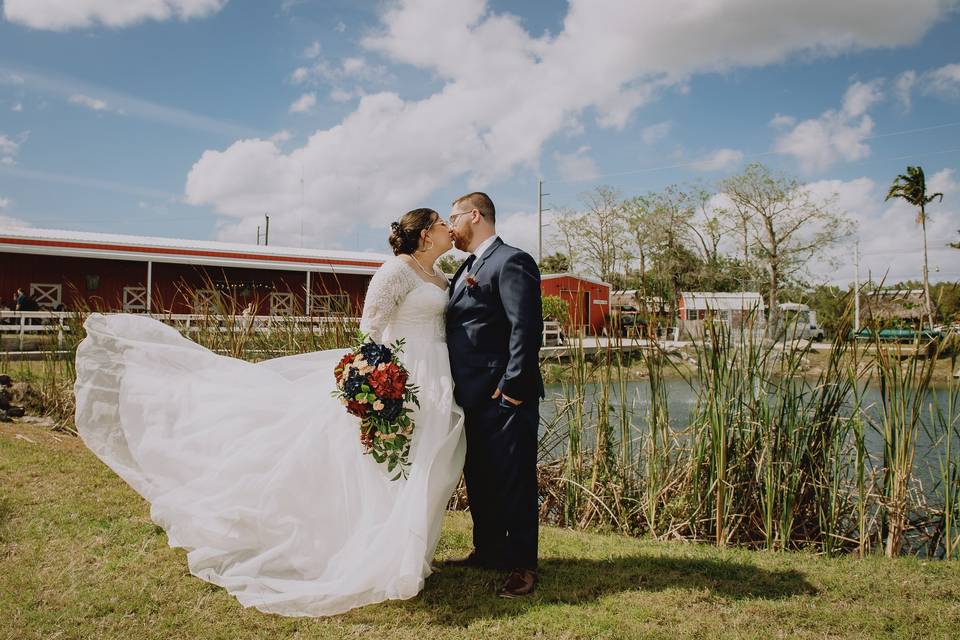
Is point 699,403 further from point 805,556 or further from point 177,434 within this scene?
point 177,434

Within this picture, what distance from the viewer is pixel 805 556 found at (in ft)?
13.3

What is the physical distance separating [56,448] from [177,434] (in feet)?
12.2

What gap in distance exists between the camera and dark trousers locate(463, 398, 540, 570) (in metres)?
3.38

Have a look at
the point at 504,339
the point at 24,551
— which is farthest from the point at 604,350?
the point at 24,551

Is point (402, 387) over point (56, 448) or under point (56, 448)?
over

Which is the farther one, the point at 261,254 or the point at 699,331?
the point at 261,254

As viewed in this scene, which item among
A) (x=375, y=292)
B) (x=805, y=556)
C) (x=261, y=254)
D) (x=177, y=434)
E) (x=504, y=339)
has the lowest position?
(x=805, y=556)

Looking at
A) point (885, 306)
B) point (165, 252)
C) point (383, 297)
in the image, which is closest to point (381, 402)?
point (383, 297)

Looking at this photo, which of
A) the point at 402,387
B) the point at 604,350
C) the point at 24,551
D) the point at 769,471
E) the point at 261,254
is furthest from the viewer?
the point at 261,254

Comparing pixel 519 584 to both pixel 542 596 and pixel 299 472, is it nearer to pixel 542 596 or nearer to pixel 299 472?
pixel 542 596

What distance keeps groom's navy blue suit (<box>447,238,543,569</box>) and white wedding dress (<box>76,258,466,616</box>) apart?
0.41 ft

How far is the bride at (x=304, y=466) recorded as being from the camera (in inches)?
122

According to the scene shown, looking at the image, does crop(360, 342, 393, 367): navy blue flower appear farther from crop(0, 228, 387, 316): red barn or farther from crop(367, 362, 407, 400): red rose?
crop(0, 228, 387, 316): red barn

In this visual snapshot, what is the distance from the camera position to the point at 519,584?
3.37 meters
